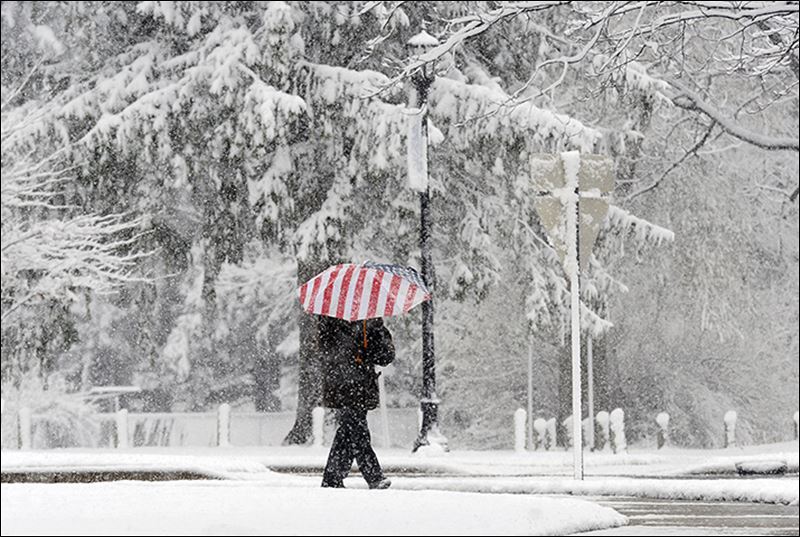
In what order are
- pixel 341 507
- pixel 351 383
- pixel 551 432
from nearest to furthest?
pixel 341 507, pixel 351 383, pixel 551 432

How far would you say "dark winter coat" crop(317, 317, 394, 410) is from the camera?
43.1 ft

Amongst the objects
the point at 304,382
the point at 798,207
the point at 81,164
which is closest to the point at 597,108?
the point at 798,207

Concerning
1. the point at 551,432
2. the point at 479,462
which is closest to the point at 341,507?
the point at 479,462

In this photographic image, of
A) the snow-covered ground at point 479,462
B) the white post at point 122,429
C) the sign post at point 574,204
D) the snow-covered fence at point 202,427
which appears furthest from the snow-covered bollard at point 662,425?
the sign post at point 574,204

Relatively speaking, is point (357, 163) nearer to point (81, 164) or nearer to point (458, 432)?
point (81, 164)

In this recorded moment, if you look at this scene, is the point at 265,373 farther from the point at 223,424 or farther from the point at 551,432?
the point at 223,424

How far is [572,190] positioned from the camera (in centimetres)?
1617

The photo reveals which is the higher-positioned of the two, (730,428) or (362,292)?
(362,292)

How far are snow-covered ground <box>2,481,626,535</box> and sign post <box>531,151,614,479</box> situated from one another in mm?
4848

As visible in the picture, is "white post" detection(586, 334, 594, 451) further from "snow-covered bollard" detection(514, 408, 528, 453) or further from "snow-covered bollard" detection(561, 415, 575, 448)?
"snow-covered bollard" detection(514, 408, 528, 453)

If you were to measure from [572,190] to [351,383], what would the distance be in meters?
4.01

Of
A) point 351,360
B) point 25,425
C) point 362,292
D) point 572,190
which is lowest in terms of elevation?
point 25,425

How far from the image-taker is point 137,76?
2773 cm

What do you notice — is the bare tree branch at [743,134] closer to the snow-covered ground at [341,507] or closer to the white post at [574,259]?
the white post at [574,259]
